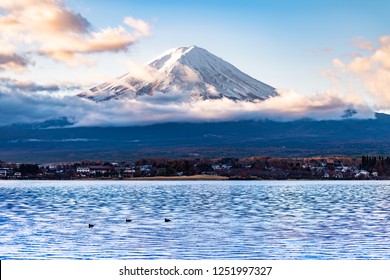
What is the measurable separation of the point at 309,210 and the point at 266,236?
16.9 meters

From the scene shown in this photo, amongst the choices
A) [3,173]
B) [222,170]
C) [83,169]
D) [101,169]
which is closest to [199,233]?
[222,170]

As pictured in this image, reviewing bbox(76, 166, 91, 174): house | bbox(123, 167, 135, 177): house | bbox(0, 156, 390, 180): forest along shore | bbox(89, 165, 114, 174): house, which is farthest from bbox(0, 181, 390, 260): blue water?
bbox(76, 166, 91, 174): house

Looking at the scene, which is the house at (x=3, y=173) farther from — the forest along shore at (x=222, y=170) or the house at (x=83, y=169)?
the house at (x=83, y=169)

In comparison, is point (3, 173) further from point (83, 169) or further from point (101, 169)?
point (101, 169)

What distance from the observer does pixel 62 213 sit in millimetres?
46281

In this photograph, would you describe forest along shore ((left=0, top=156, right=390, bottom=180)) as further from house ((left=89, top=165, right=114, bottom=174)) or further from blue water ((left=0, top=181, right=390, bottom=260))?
blue water ((left=0, top=181, right=390, bottom=260))

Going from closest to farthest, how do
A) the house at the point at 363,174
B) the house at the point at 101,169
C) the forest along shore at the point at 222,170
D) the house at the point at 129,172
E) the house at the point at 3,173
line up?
the house at the point at 363,174 < the forest along shore at the point at 222,170 < the house at the point at 129,172 < the house at the point at 101,169 < the house at the point at 3,173

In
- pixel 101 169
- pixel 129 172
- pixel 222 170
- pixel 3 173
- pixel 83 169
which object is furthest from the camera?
pixel 3 173

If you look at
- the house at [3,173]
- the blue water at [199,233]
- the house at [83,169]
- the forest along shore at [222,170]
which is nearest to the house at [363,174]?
the forest along shore at [222,170]

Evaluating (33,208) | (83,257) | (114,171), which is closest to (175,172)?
(114,171)

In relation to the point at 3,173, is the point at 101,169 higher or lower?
higher

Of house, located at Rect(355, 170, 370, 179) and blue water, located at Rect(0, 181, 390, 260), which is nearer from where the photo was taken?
blue water, located at Rect(0, 181, 390, 260)

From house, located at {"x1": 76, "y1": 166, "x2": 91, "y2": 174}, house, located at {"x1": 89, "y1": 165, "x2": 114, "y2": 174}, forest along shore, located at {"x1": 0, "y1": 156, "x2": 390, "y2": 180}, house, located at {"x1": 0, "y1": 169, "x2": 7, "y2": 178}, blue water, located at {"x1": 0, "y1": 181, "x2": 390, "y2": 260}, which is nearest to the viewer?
blue water, located at {"x1": 0, "y1": 181, "x2": 390, "y2": 260}
